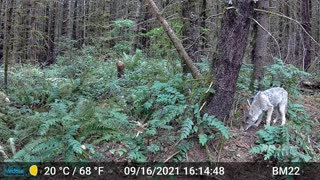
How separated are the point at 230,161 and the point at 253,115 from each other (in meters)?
0.91

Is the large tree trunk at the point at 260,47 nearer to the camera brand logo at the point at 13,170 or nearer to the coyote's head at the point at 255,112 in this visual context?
the coyote's head at the point at 255,112

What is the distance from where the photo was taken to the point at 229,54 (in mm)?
4742

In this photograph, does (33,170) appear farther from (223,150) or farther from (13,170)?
(223,150)

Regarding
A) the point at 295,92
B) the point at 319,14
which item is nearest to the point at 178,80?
the point at 295,92

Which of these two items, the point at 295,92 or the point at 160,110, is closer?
the point at 160,110

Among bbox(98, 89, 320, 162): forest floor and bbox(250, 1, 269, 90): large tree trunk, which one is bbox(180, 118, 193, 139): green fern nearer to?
bbox(98, 89, 320, 162): forest floor

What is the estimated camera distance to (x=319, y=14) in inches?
669

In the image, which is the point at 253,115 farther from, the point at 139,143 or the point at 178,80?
the point at 139,143

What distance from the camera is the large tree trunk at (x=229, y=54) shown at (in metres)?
4.66

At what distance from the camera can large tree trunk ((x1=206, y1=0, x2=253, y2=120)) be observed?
15.3 ft

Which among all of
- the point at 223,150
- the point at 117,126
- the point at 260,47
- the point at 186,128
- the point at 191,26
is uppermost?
the point at 191,26

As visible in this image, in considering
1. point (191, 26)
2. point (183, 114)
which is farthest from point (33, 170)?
point (191, 26)

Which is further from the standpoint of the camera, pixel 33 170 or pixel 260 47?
pixel 260 47

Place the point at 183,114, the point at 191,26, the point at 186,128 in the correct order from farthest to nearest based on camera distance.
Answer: the point at 191,26
the point at 183,114
the point at 186,128
